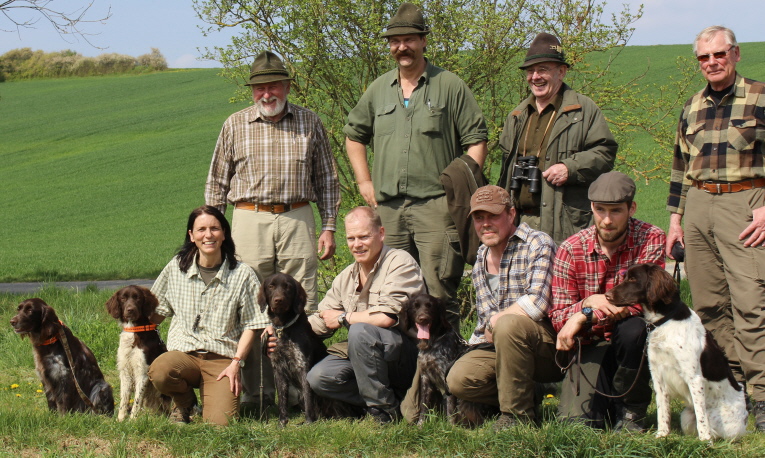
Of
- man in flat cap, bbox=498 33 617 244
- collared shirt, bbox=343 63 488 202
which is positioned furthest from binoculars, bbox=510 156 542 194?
collared shirt, bbox=343 63 488 202

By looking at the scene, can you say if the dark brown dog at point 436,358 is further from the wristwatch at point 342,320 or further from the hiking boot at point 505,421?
the wristwatch at point 342,320

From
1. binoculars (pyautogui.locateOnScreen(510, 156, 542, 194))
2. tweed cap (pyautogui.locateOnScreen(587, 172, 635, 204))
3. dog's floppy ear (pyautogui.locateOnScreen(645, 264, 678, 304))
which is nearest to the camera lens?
dog's floppy ear (pyautogui.locateOnScreen(645, 264, 678, 304))

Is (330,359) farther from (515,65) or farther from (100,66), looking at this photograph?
(100,66)

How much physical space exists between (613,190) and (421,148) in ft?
5.34

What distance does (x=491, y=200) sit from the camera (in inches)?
172

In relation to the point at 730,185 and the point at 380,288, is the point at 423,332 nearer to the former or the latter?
the point at 380,288

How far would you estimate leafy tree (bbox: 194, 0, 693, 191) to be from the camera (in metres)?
7.25

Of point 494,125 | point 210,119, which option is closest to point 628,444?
point 494,125

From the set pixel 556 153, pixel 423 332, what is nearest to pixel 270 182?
pixel 423 332

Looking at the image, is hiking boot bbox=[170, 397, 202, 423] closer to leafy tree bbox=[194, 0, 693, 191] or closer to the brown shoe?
the brown shoe

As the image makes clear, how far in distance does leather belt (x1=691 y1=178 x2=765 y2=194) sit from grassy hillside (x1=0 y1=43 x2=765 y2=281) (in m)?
13.3

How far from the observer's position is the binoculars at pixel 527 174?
499 centimetres

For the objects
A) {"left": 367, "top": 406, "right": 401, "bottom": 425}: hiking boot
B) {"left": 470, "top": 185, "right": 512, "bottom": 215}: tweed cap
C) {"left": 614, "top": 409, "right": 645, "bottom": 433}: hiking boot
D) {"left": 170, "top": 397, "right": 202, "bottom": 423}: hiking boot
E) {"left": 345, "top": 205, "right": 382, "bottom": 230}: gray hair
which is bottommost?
{"left": 170, "top": 397, "right": 202, "bottom": 423}: hiking boot

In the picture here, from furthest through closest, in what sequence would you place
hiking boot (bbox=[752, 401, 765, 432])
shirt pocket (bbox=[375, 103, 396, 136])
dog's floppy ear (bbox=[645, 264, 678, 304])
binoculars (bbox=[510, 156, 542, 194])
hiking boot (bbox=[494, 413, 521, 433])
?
shirt pocket (bbox=[375, 103, 396, 136]) → binoculars (bbox=[510, 156, 542, 194]) → hiking boot (bbox=[752, 401, 765, 432]) → hiking boot (bbox=[494, 413, 521, 433]) → dog's floppy ear (bbox=[645, 264, 678, 304])
